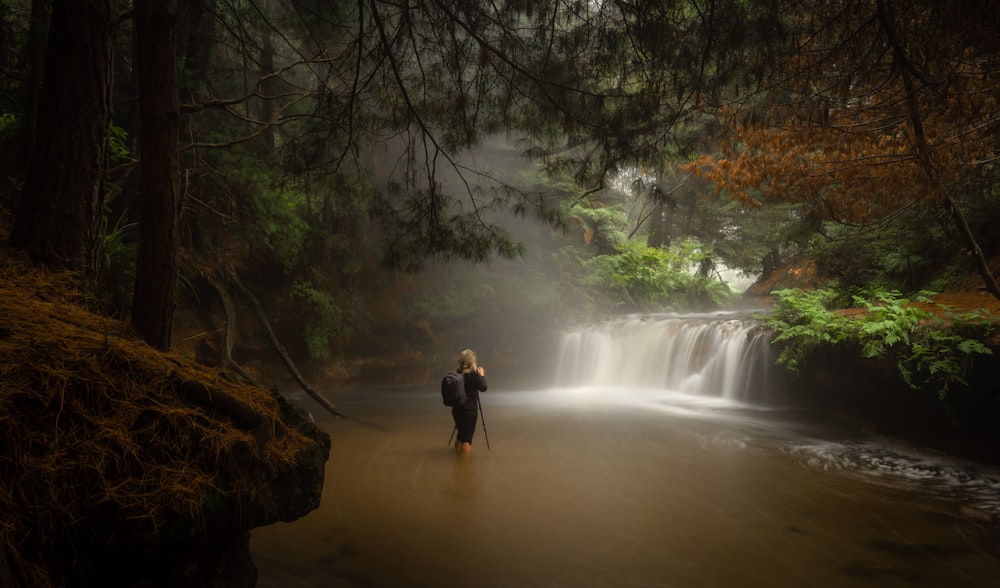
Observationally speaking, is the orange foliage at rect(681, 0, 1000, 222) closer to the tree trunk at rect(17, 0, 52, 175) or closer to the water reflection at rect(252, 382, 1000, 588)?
the water reflection at rect(252, 382, 1000, 588)

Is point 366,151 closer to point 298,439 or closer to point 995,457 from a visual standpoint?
point 298,439

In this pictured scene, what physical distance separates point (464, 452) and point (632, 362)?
8631mm

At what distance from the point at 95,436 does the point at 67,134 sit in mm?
2313

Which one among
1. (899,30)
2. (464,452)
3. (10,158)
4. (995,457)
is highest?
(899,30)

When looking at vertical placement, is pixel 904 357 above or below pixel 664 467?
above

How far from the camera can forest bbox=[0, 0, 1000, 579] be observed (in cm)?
342

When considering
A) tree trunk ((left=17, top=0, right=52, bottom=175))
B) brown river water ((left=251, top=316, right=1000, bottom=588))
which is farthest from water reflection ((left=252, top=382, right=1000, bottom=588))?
tree trunk ((left=17, top=0, right=52, bottom=175))

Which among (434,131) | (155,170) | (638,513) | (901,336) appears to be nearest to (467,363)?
(638,513)

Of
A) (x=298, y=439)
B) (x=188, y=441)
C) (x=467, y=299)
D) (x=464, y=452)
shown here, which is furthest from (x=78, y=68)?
(x=467, y=299)

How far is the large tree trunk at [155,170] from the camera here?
330 centimetres

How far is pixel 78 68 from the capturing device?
339 centimetres

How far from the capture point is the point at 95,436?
234cm

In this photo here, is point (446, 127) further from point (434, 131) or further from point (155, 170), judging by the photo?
point (155, 170)

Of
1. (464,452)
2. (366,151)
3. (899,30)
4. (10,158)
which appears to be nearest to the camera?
(899,30)
